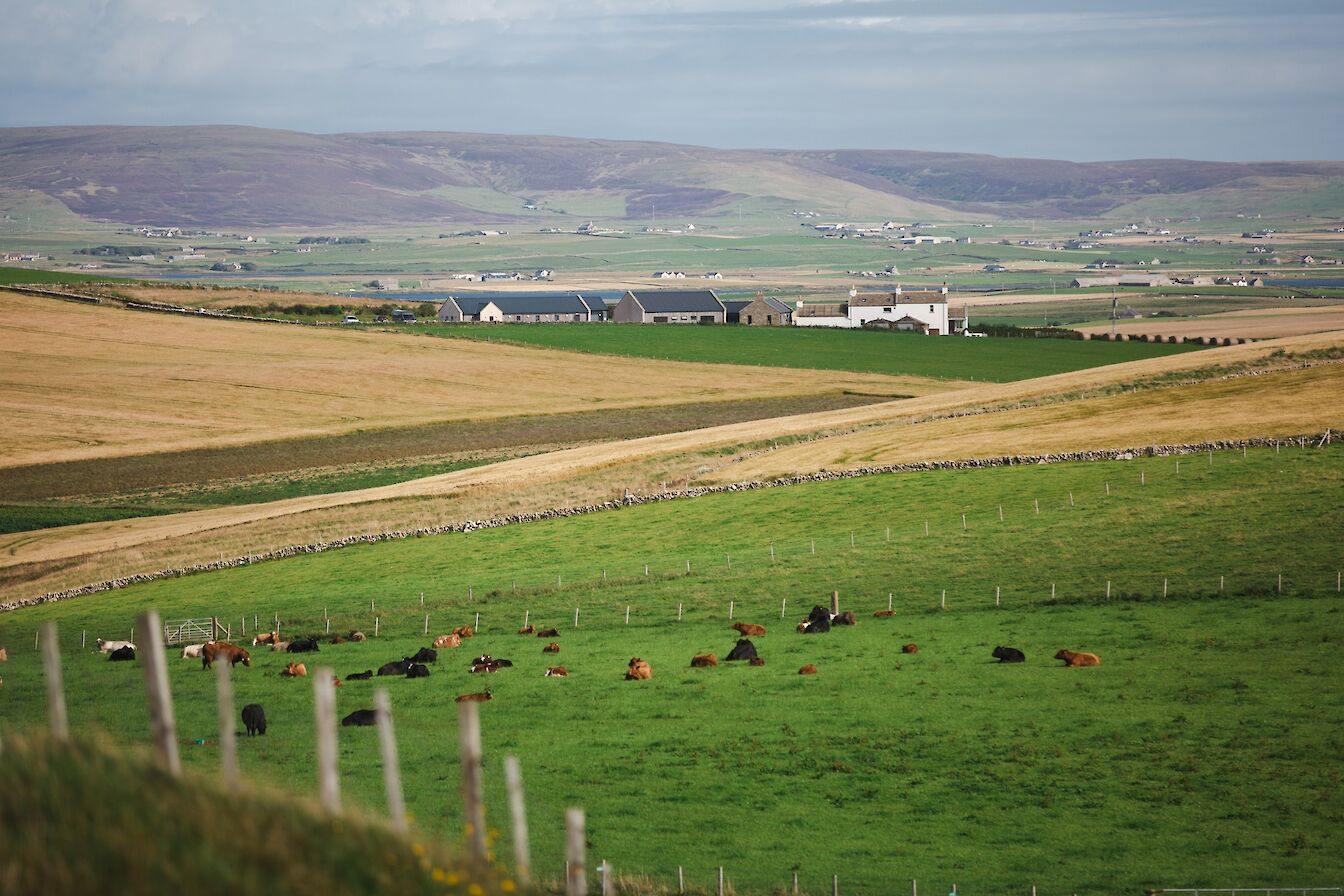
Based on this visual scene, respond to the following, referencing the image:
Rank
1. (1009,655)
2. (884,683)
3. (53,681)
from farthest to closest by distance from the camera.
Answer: (1009,655)
(884,683)
(53,681)

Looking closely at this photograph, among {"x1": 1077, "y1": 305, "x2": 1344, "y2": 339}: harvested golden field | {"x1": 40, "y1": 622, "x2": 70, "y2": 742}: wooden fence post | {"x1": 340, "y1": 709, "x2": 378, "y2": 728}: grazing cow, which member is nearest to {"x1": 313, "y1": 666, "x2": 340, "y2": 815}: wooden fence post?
{"x1": 40, "y1": 622, "x2": 70, "y2": 742}: wooden fence post

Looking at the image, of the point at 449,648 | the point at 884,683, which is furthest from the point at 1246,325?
the point at 884,683

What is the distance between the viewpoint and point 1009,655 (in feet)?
126

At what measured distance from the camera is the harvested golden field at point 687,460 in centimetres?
6344

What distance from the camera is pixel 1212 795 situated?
28.0m

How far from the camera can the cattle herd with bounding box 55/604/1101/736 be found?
122 feet

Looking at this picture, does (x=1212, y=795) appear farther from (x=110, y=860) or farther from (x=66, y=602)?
(x=66, y=602)

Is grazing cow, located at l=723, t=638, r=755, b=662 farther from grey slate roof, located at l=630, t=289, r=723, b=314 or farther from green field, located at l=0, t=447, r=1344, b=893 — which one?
grey slate roof, located at l=630, t=289, r=723, b=314

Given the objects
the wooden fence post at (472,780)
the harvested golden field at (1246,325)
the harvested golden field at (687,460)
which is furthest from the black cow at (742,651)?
the harvested golden field at (1246,325)

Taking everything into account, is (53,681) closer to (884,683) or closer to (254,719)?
(254,719)

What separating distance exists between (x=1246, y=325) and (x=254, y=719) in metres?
163

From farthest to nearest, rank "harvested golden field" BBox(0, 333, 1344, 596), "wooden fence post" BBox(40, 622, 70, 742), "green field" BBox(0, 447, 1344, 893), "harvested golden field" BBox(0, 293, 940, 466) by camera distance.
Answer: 1. "harvested golden field" BBox(0, 293, 940, 466)
2. "harvested golden field" BBox(0, 333, 1344, 596)
3. "green field" BBox(0, 447, 1344, 893)
4. "wooden fence post" BBox(40, 622, 70, 742)

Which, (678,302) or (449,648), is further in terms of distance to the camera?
(678,302)

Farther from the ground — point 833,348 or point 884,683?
point 833,348
